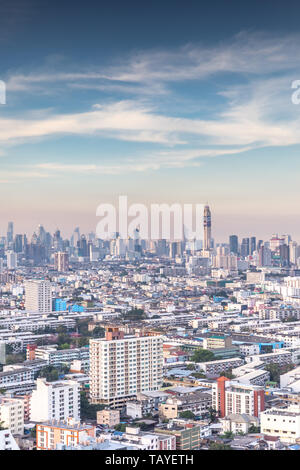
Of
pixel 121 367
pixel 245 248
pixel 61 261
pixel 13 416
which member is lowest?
pixel 13 416

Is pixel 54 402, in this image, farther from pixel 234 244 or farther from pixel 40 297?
pixel 234 244

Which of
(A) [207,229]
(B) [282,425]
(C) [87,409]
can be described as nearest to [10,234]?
(A) [207,229]

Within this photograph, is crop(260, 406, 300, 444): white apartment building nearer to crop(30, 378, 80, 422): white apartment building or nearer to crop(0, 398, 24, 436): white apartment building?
crop(30, 378, 80, 422): white apartment building

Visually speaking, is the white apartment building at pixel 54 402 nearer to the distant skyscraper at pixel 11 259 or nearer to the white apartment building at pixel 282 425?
the white apartment building at pixel 282 425

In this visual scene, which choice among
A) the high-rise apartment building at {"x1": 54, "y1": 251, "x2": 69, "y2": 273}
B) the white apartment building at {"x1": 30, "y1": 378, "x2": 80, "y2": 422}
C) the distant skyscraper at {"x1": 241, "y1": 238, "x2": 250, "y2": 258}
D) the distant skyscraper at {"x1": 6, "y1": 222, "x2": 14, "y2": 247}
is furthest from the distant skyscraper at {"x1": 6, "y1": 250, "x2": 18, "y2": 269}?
the white apartment building at {"x1": 30, "y1": 378, "x2": 80, "y2": 422}

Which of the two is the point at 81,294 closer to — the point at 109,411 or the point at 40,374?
the point at 40,374
